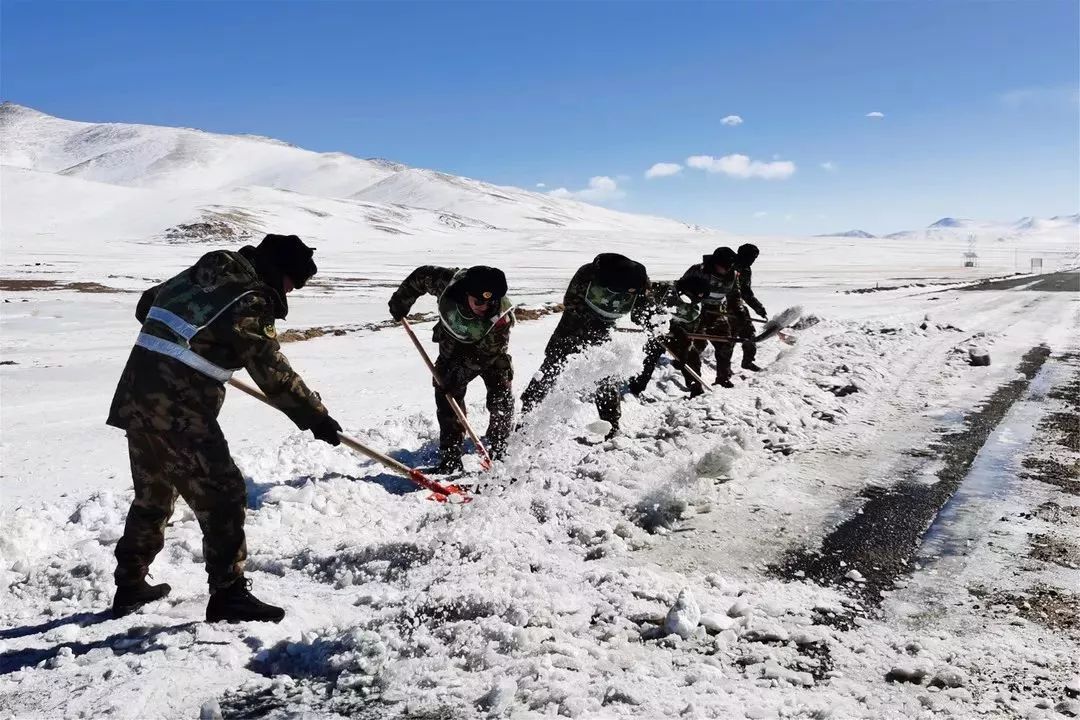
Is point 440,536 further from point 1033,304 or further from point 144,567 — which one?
point 1033,304

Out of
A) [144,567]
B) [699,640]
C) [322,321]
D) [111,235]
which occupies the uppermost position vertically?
[111,235]

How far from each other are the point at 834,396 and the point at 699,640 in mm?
4946

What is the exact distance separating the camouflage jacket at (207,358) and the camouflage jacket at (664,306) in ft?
13.5

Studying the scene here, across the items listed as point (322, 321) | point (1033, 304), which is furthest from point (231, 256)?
point (1033, 304)

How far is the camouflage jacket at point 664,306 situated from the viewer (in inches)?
264

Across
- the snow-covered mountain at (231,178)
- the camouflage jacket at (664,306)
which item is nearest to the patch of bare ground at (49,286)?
the camouflage jacket at (664,306)

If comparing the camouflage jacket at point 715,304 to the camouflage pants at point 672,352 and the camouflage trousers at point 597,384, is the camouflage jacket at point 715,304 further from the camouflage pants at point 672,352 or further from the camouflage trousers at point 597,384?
the camouflage trousers at point 597,384

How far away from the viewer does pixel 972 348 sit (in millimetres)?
10352

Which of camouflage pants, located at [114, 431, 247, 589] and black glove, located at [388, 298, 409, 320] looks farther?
black glove, located at [388, 298, 409, 320]

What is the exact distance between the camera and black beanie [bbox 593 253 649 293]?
5930 mm

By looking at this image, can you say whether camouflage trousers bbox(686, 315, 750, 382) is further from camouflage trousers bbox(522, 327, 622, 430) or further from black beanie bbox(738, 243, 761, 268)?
camouflage trousers bbox(522, 327, 622, 430)

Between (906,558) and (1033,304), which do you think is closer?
(906,558)

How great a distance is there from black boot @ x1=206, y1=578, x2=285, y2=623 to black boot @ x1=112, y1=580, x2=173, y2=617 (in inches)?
13.5

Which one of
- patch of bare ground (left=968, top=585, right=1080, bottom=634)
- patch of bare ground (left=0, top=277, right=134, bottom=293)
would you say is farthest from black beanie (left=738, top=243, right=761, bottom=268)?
patch of bare ground (left=0, top=277, right=134, bottom=293)
